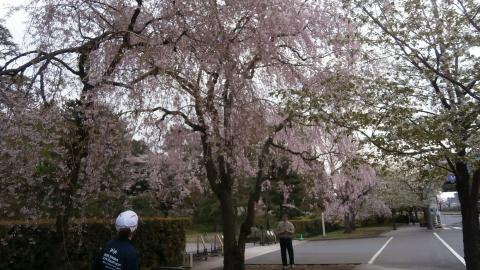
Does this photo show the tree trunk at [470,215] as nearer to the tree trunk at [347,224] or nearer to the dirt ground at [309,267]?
the dirt ground at [309,267]

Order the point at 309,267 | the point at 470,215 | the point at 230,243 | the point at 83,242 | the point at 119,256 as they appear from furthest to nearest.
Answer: the point at 309,267
the point at 230,243
the point at 83,242
the point at 470,215
the point at 119,256

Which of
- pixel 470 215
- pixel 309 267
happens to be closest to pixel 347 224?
pixel 309 267

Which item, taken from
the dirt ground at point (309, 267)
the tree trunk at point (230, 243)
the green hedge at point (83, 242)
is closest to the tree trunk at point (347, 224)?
the dirt ground at point (309, 267)

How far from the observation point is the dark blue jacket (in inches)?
163

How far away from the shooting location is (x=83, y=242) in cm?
1180

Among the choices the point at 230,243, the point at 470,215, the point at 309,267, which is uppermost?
the point at 470,215

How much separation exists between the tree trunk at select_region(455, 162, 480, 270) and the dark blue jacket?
7756mm

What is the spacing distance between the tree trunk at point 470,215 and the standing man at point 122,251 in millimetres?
7719

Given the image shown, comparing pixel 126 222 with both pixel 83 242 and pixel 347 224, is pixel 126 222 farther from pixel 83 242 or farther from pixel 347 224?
pixel 347 224

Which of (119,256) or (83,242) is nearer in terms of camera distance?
(119,256)

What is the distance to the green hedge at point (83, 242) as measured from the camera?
34.0 ft

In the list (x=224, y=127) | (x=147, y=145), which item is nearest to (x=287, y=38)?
(x=224, y=127)

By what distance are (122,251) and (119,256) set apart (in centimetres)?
5

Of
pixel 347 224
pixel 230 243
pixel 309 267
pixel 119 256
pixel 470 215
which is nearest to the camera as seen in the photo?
pixel 119 256
